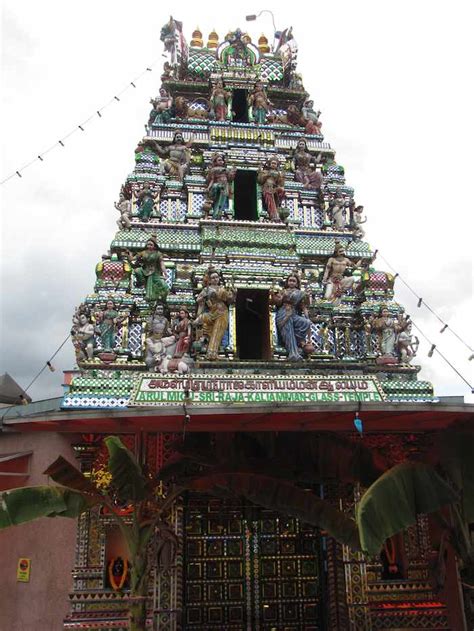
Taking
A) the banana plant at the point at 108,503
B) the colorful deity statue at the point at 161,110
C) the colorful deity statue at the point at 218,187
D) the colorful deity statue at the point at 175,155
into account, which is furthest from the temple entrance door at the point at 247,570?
the colorful deity statue at the point at 161,110

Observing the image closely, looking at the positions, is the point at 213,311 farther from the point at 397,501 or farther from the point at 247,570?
the point at 397,501

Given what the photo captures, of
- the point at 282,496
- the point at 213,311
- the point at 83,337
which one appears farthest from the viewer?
the point at 213,311

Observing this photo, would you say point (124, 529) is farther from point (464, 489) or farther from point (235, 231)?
point (235, 231)

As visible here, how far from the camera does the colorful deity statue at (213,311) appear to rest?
1221 centimetres

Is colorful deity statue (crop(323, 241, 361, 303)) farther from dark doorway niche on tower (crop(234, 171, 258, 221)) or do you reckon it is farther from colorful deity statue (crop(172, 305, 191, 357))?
colorful deity statue (crop(172, 305, 191, 357))

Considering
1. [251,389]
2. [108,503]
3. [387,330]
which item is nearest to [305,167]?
[387,330]

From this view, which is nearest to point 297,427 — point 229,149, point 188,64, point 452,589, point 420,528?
point 420,528

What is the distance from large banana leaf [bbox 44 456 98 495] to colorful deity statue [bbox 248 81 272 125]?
12.2 meters

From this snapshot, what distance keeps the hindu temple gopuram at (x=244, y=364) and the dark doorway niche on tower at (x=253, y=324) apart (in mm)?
57

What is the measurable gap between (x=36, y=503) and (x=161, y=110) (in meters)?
12.9

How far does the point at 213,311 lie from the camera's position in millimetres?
12336

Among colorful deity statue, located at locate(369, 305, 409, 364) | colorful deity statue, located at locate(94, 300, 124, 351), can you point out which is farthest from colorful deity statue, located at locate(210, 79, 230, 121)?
colorful deity statue, located at locate(369, 305, 409, 364)

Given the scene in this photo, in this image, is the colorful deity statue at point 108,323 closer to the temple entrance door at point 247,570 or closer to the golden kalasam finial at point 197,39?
the temple entrance door at point 247,570

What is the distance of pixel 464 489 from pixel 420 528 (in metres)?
3.87
